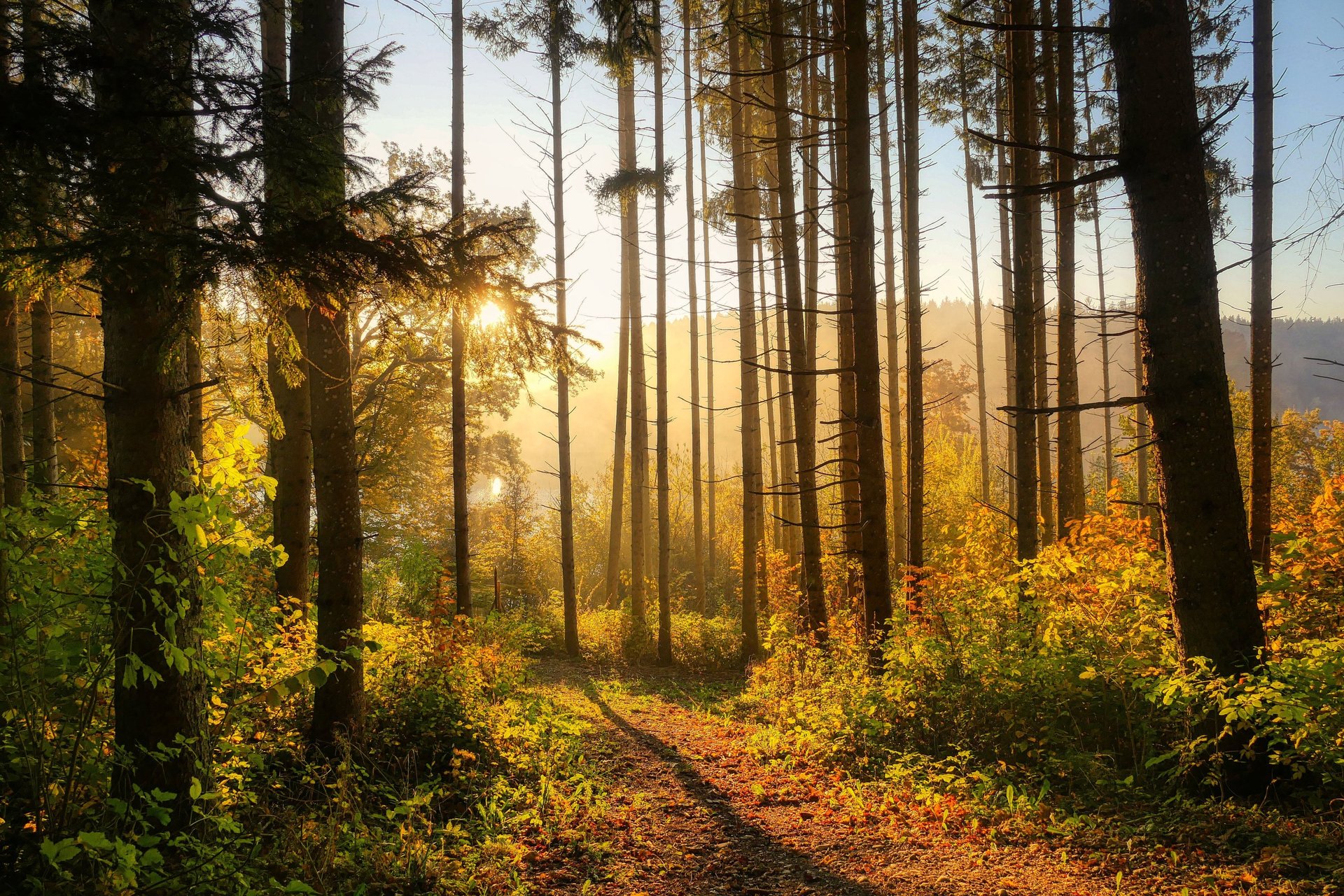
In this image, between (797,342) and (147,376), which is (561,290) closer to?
(797,342)

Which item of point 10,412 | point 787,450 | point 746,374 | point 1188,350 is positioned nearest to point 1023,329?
point 746,374

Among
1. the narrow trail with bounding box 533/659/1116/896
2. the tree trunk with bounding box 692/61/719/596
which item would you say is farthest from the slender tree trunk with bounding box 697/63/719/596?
the narrow trail with bounding box 533/659/1116/896

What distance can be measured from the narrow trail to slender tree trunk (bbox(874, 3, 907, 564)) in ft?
28.0

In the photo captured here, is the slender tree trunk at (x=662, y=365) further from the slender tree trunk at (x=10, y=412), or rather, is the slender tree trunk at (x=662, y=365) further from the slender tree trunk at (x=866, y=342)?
the slender tree trunk at (x=10, y=412)

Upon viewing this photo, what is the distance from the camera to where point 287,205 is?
372 centimetres

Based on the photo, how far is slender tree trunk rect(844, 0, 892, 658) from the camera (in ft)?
23.4

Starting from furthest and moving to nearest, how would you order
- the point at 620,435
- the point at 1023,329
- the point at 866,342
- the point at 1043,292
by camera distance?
the point at 620,435
the point at 1043,292
the point at 1023,329
the point at 866,342

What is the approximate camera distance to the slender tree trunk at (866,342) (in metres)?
7.14

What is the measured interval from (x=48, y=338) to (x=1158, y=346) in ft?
39.1

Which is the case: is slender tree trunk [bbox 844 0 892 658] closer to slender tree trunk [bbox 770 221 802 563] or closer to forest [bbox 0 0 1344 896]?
forest [bbox 0 0 1344 896]

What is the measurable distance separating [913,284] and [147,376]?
10696 mm

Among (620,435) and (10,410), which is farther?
(620,435)

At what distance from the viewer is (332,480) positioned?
17.8 ft

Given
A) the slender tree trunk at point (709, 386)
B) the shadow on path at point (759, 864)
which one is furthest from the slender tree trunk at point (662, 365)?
the shadow on path at point (759, 864)
